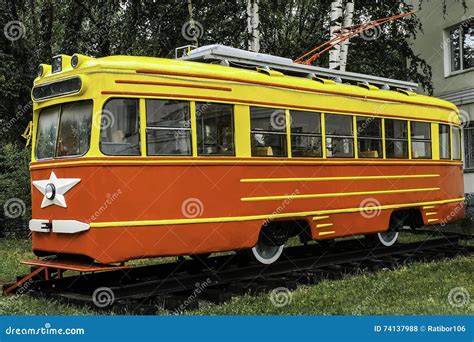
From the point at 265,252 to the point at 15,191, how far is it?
866cm

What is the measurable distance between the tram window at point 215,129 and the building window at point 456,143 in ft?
21.4

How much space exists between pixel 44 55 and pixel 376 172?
36.8 feet

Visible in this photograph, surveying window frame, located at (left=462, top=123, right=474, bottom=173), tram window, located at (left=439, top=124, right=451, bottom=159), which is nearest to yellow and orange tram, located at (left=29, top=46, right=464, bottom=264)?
tram window, located at (left=439, top=124, right=451, bottom=159)

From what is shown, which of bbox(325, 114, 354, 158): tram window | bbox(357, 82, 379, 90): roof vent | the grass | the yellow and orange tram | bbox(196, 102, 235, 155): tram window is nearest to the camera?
the grass

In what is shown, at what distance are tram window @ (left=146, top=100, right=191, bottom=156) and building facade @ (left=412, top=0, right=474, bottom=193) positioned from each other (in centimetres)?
1152

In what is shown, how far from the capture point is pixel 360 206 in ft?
35.4

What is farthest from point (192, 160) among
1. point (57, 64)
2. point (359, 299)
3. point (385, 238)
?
point (385, 238)

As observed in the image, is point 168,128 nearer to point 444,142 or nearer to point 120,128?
point 120,128

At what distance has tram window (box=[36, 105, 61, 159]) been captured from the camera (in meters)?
8.60

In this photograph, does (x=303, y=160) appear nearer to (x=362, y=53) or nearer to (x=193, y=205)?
(x=193, y=205)

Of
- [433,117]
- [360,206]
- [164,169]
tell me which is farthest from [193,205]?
[433,117]

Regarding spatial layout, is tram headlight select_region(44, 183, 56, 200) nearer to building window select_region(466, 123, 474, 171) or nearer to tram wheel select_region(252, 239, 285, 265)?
tram wheel select_region(252, 239, 285, 265)

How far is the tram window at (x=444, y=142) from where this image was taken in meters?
13.0

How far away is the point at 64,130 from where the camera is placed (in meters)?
8.41
